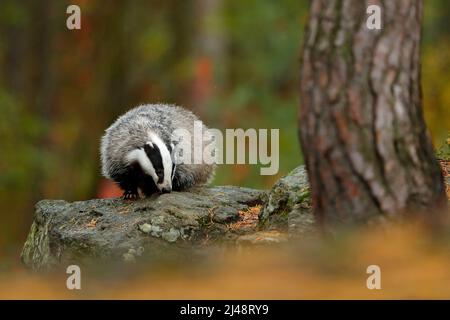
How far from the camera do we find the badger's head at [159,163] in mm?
7961

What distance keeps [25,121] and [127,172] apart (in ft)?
32.7

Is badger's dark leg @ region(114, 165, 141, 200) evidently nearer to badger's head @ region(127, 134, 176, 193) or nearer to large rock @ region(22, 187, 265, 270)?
large rock @ region(22, 187, 265, 270)

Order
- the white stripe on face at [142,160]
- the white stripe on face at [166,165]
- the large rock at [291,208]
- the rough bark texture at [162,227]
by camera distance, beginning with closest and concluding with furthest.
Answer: the large rock at [291,208], the rough bark texture at [162,227], the white stripe on face at [166,165], the white stripe on face at [142,160]

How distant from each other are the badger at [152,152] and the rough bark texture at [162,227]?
0.26 m

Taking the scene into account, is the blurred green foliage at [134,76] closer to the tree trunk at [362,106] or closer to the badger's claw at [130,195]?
the badger's claw at [130,195]

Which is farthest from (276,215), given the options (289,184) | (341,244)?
(341,244)

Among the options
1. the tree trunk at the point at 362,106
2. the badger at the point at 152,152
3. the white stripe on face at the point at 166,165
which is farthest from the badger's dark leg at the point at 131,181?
the tree trunk at the point at 362,106

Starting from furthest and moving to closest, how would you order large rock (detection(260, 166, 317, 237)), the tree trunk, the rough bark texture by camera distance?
the rough bark texture → large rock (detection(260, 166, 317, 237)) → the tree trunk

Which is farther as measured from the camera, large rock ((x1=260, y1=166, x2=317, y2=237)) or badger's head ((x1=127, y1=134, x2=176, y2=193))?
badger's head ((x1=127, y1=134, x2=176, y2=193))

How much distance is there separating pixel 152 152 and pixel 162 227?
3.21 feet

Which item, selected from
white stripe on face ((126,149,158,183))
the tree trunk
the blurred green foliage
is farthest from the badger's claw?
the blurred green foliage

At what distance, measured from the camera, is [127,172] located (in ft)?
27.9

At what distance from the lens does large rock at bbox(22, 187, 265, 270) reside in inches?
281
